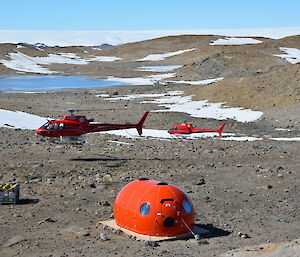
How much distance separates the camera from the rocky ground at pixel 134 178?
1520cm

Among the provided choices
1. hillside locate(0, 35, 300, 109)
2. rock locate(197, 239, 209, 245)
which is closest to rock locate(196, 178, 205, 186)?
rock locate(197, 239, 209, 245)

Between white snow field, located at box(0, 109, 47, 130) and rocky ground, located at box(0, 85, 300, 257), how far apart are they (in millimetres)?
2044

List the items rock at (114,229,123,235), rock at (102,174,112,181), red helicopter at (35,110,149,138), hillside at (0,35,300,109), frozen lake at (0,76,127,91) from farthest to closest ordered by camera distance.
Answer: frozen lake at (0,76,127,91), hillside at (0,35,300,109), red helicopter at (35,110,149,138), rock at (102,174,112,181), rock at (114,229,123,235)

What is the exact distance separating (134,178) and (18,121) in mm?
15421

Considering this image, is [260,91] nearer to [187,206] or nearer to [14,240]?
[187,206]

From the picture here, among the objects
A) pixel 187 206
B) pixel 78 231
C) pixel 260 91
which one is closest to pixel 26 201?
pixel 78 231

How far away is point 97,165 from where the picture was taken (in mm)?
25078

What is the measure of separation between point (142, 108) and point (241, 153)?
23.3 metres

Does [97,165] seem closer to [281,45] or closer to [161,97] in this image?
[161,97]

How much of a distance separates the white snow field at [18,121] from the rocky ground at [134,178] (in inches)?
80.5

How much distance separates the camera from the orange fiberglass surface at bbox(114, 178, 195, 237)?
15.1m

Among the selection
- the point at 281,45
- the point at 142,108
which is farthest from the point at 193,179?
the point at 281,45

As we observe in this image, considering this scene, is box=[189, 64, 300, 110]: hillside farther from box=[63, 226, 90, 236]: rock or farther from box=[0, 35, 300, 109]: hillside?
box=[63, 226, 90, 236]: rock

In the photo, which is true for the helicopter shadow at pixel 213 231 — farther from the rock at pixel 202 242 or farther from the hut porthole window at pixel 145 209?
the hut porthole window at pixel 145 209
